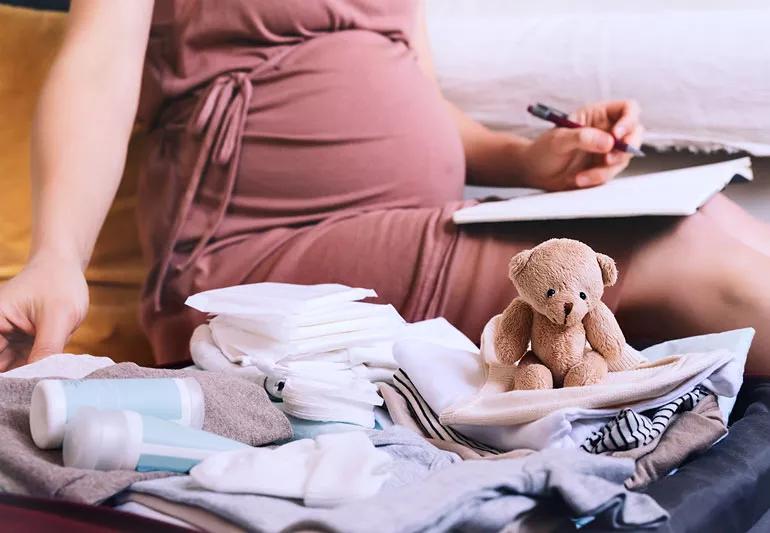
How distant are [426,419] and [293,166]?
1.63ft

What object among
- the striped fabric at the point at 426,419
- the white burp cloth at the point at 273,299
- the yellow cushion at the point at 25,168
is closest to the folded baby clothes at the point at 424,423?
the striped fabric at the point at 426,419

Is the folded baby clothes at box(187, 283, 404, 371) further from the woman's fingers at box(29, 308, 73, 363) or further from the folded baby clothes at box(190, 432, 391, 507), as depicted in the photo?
the folded baby clothes at box(190, 432, 391, 507)

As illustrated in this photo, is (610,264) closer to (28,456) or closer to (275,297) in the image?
(275,297)

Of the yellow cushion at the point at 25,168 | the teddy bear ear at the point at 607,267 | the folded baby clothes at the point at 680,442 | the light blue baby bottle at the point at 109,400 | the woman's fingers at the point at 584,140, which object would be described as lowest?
the yellow cushion at the point at 25,168

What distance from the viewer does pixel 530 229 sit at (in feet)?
3.46

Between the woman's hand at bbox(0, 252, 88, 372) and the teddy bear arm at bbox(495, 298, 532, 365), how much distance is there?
426 mm

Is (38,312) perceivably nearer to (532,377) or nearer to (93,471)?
(93,471)

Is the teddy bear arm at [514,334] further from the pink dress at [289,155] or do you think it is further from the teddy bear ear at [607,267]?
the pink dress at [289,155]

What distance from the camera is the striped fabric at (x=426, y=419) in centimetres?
75

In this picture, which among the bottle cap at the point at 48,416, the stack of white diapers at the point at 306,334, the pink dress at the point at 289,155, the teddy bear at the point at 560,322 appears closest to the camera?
the bottle cap at the point at 48,416

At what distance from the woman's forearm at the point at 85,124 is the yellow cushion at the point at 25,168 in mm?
324

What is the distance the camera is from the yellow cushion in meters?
1.48

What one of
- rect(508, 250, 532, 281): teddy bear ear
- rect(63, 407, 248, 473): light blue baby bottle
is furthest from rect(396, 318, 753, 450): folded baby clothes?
rect(63, 407, 248, 473): light blue baby bottle

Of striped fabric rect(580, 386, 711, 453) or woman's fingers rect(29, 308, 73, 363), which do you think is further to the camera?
woman's fingers rect(29, 308, 73, 363)
